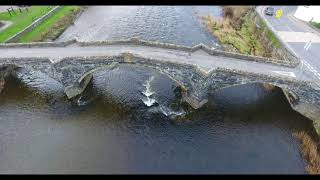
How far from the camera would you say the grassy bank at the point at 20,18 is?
75.3 meters

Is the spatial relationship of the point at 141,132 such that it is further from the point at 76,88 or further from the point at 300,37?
the point at 300,37

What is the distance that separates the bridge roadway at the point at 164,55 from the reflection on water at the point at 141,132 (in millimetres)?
6762

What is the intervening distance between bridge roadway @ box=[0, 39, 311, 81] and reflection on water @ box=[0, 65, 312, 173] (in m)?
6.76

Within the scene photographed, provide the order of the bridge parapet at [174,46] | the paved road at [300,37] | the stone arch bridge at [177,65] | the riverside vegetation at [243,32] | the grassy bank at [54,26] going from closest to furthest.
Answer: the stone arch bridge at [177,65] → the bridge parapet at [174,46] → the paved road at [300,37] → the riverside vegetation at [243,32] → the grassy bank at [54,26]

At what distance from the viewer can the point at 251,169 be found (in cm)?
4712

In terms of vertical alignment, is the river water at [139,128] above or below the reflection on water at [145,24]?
below

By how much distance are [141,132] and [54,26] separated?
48133 mm

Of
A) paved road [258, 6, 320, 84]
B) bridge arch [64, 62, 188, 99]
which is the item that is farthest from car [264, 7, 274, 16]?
bridge arch [64, 62, 188, 99]

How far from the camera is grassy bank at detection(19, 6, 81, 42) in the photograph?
3034 inches

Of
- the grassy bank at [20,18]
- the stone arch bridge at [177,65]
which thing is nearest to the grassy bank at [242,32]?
the stone arch bridge at [177,65]

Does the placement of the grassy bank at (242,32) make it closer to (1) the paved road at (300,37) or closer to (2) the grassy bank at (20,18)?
(1) the paved road at (300,37)

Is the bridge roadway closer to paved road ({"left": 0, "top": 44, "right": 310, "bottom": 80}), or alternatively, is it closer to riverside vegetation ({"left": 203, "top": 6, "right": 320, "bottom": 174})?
paved road ({"left": 0, "top": 44, "right": 310, "bottom": 80})

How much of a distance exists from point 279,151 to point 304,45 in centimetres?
3084
